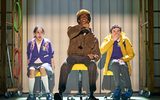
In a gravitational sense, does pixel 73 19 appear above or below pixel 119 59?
above

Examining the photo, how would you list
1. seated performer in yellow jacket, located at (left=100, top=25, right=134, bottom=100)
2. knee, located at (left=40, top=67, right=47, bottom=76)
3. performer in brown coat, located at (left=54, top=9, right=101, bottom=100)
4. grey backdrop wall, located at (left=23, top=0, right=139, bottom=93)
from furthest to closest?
1. grey backdrop wall, located at (left=23, top=0, right=139, bottom=93)
2. knee, located at (left=40, top=67, right=47, bottom=76)
3. seated performer in yellow jacket, located at (left=100, top=25, right=134, bottom=100)
4. performer in brown coat, located at (left=54, top=9, right=101, bottom=100)

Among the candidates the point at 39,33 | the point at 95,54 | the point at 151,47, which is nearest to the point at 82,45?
the point at 95,54

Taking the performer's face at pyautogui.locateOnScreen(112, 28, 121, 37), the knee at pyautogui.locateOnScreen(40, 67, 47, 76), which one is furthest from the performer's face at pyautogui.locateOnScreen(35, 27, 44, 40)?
the performer's face at pyautogui.locateOnScreen(112, 28, 121, 37)

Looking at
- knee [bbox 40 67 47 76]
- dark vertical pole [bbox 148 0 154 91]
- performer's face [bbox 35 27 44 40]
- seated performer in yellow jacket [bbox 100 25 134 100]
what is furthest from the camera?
dark vertical pole [bbox 148 0 154 91]

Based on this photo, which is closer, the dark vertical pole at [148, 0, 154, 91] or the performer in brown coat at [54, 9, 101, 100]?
the performer in brown coat at [54, 9, 101, 100]

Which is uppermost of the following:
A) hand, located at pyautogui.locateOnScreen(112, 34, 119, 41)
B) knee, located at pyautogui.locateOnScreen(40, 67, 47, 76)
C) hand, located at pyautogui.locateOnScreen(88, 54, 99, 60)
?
hand, located at pyautogui.locateOnScreen(112, 34, 119, 41)

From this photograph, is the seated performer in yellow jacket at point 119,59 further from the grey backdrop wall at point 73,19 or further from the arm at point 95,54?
the grey backdrop wall at point 73,19

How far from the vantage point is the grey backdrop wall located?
17.4 ft

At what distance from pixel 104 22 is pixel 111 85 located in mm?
1002

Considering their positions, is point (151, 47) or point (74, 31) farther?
point (151, 47)

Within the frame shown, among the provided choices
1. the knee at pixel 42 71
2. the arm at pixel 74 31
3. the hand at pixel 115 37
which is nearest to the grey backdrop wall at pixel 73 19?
the hand at pixel 115 37

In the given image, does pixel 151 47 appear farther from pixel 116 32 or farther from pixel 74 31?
pixel 74 31

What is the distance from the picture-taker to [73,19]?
5.36 meters

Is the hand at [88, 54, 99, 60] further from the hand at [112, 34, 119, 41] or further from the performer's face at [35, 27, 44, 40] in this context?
the performer's face at [35, 27, 44, 40]
